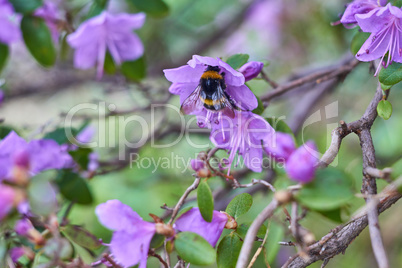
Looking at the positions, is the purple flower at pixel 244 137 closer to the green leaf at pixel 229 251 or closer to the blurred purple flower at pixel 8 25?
the green leaf at pixel 229 251

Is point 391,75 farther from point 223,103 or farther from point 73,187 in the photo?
point 73,187

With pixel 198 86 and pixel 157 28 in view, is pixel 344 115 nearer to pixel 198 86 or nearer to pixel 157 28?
pixel 157 28

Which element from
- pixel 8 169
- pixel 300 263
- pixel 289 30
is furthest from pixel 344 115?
pixel 8 169

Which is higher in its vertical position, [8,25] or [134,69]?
[8,25]

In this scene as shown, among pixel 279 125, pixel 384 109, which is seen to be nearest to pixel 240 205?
pixel 279 125

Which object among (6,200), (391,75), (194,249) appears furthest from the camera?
(391,75)

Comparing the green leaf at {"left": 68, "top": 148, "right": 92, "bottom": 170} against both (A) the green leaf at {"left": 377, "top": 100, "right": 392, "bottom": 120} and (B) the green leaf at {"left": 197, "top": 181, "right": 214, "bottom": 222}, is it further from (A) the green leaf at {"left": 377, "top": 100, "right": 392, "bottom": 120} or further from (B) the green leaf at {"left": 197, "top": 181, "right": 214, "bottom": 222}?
(A) the green leaf at {"left": 377, "top": 100, "right": 392, "bottom": 120}
